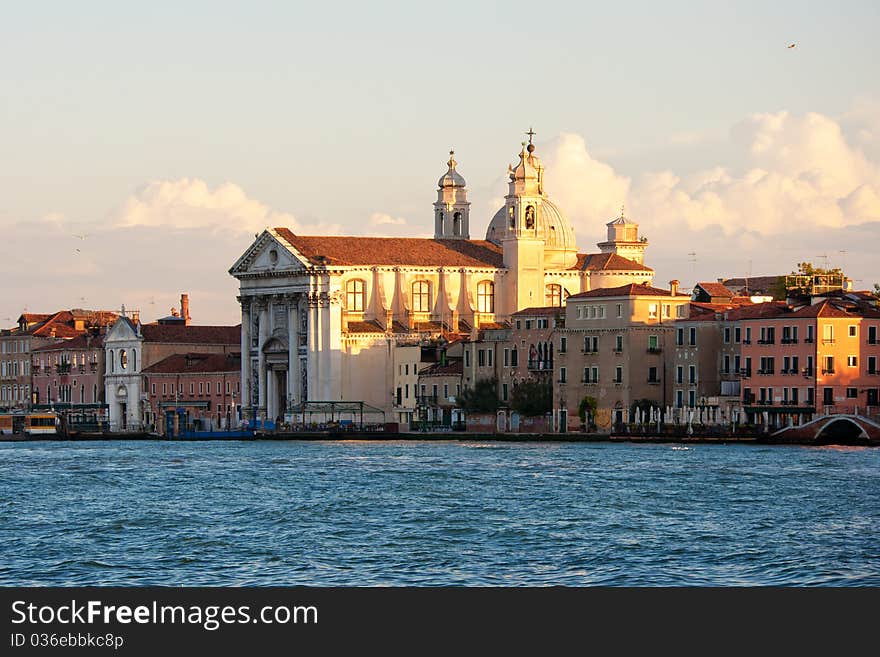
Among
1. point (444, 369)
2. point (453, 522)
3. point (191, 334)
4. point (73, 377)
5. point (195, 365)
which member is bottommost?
point (453, 522)

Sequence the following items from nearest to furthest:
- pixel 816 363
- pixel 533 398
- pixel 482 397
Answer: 1. pixel 816 363
2. pixel 533 398
3. pixel 482 397

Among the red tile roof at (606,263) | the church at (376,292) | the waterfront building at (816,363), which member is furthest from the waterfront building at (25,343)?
the waterfront building at (816,363)

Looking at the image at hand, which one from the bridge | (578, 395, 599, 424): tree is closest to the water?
the bridge

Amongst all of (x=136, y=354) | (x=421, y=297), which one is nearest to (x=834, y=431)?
(x=421, y=297)

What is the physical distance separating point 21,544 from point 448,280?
82721mm

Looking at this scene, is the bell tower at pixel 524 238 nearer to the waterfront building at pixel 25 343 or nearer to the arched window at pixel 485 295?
the arched window at pixel 485 295

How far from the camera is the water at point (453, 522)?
33.7 m

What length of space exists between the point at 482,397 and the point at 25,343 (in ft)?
159

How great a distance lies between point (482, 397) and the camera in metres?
103

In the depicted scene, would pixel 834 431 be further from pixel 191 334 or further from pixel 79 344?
pixel 79 344

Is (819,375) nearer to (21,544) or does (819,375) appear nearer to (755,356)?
(755,356)

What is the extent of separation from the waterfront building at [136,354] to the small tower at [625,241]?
23.4 m

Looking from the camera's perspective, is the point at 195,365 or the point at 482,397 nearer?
the point at 482,397
